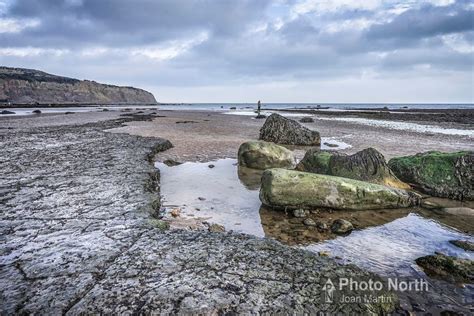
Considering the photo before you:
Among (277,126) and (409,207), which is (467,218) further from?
(277,126)

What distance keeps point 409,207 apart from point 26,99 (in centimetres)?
12119

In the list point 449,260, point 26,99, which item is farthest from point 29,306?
point 26,99

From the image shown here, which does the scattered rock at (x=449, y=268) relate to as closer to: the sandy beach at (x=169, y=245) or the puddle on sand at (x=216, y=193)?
the sandy beach at (x=169, y=245)

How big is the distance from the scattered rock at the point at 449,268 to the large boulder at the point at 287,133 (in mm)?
10983

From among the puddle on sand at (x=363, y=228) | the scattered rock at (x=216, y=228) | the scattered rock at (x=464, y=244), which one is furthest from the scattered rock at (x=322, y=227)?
the scattered rock at (x=464, y=244)

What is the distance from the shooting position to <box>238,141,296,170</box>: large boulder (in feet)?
30.0

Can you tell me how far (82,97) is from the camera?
4970 inches

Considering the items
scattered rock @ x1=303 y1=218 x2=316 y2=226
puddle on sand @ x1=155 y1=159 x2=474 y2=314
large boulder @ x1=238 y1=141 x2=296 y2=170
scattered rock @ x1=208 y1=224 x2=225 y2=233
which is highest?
large boulder @ x1=238 y1=141 x2=296 y2=170

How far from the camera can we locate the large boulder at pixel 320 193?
18.6ft

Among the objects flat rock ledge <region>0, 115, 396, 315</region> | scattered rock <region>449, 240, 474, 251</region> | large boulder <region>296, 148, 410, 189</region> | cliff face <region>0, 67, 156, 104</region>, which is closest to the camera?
flat rock ledge <region>0, 115, 396, 315</region>

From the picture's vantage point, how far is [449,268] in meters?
3.62

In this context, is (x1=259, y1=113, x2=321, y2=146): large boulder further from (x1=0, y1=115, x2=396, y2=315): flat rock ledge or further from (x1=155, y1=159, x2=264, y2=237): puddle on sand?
(x1=0, y1=115, x2=396, y2=315): flat rock ledge

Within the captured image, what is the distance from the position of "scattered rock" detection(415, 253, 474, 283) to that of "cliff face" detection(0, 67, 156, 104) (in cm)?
→ 11378

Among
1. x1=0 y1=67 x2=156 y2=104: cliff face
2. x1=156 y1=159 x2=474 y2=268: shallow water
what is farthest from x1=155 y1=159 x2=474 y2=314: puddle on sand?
x1=0 y1=67 x2=156 y2=104: cliff face
